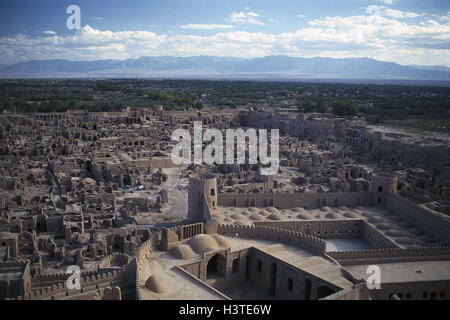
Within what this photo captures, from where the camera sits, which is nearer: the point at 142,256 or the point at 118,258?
the point at 142,256

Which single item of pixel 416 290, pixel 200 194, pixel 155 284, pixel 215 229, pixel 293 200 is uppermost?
pixel 200 194

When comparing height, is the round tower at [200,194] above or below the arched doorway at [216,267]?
above

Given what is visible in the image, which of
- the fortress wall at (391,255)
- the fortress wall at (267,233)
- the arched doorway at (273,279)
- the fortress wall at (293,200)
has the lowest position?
the arched doorway at (273,279)

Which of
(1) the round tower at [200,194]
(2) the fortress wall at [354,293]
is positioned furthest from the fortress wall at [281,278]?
(1) the round tower at [200,194]

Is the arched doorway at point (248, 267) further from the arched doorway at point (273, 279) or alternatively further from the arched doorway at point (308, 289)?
the arched doorway at point (308, 289)

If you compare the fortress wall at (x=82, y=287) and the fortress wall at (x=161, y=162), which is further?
the fortress wall at (x=161, y=162)

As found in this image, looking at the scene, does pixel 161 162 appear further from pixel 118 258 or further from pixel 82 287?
pixel 82 287

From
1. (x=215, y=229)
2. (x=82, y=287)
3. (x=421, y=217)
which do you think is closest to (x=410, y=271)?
(x=421, y=217)

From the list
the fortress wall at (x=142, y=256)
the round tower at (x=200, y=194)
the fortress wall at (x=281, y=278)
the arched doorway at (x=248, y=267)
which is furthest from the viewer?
the round tower at (x=200, y=194)
